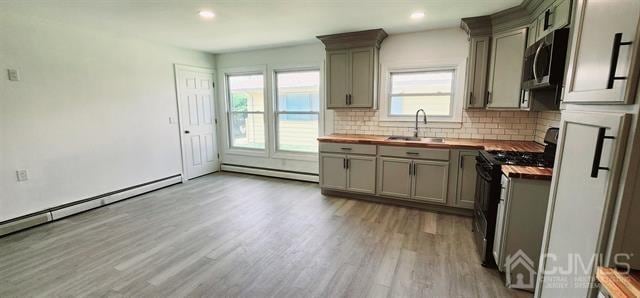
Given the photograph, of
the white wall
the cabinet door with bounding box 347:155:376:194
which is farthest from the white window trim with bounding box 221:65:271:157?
the cabinet door with bounding box 347:155:376:194

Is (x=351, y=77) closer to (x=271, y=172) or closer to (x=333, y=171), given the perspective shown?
(x=333, y=171)

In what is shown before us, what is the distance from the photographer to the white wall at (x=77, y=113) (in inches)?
120

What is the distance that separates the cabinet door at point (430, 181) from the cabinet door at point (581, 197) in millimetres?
2019

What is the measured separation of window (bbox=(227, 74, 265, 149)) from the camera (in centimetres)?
538

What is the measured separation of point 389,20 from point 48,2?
3.61 metres

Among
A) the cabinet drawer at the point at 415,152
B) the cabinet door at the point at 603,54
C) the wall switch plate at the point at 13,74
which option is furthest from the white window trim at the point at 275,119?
the cabinet door at the point at 603,54

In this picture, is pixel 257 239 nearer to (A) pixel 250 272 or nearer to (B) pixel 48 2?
(A) pixel 250 272

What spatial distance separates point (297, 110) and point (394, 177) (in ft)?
7.31

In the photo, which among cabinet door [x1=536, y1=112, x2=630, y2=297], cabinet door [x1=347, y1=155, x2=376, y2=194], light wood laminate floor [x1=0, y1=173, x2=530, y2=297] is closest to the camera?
cabinet door [x1=536, y1=112, x2=630, y2=297]

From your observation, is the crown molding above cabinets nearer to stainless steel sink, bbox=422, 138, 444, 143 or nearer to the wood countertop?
stainless steel sink, bbox=422, 138, 444, 143

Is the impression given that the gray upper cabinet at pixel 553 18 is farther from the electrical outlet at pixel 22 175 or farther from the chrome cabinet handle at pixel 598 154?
the electrical outlet at pixel 22 175

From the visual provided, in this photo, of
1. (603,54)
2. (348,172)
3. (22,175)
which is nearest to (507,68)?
(348,172)

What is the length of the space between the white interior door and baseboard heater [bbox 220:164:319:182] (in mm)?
341

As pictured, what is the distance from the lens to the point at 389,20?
3361 mm
